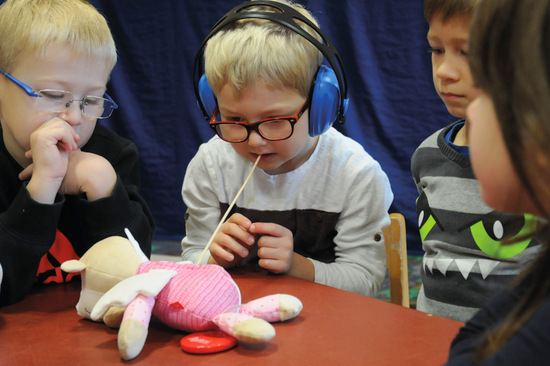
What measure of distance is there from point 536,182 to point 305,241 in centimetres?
89

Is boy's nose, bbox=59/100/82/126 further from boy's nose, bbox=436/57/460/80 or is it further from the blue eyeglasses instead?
boy's nose, bbox=436/57/460/80

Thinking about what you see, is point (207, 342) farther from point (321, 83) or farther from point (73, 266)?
point (321, 83)

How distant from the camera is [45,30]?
1003 mm

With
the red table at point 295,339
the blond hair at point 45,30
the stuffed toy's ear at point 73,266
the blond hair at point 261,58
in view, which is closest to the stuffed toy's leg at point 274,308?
the red table at point 295,339

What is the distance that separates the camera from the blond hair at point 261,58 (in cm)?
108

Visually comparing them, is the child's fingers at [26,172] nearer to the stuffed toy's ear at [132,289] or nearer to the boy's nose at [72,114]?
the boy's nose at [72,114]

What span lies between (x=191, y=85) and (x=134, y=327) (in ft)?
6.42

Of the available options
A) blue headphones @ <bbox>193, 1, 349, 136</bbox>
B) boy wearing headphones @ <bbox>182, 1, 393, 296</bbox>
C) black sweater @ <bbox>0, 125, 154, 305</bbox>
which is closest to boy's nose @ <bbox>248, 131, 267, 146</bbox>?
boy wearing headphones @ <bbox>182, 1, 393, 296</bbox>

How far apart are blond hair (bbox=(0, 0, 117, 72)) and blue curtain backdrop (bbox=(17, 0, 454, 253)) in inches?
51.0

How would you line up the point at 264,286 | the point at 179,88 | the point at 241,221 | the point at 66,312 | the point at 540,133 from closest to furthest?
the point at 540,133, the point at 66,312, the point at 264,286, the point at 241,221, the point at 179,88

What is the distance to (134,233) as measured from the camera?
104 centimetres

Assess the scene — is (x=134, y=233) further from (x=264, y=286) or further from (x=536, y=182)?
(x=536, y=182)

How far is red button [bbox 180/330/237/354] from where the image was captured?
65cm

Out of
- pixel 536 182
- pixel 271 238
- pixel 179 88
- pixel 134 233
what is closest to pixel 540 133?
pixel 536 182
